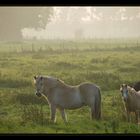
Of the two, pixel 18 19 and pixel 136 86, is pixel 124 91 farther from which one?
pixel 18 19

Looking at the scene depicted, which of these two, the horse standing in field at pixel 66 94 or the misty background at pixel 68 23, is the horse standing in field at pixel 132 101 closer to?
the horse standing in field at pixel 66 94

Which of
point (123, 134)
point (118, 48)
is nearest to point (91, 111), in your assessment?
point (123, 134)

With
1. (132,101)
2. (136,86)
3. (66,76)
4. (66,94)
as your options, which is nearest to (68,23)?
(66,76)

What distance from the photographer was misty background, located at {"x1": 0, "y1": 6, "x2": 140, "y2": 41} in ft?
22.9

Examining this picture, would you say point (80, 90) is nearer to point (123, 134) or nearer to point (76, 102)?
point (76, 102)

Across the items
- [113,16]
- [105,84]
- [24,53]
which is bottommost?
[105,84]

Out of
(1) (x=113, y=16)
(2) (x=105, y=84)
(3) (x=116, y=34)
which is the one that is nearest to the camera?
(2) (x=105, y=84)

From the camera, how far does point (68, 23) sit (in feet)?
25.7

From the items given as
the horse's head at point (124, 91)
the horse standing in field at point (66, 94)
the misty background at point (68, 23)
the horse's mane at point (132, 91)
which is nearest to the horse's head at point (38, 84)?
the horse standing in field at point (66, 94)

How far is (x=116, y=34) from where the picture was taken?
8.21 metres

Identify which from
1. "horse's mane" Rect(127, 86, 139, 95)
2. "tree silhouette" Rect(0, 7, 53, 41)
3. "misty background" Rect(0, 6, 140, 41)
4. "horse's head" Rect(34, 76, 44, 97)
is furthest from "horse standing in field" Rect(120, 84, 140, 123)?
"tree silhouette" Rect(0, 7, 53, 41)

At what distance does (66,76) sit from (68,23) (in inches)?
56.9

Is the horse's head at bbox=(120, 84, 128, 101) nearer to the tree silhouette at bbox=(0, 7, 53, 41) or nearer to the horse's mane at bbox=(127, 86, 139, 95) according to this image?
the horse's mane at bbox=(127, 86, 139, 95)
